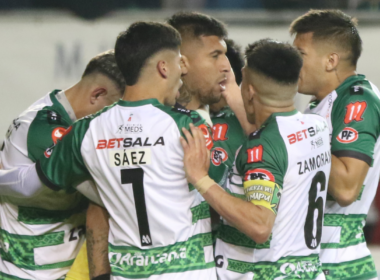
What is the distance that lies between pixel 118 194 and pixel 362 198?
155cm

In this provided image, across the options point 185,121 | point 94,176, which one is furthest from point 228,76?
point 94,176

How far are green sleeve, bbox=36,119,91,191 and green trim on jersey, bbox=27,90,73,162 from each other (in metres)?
0.31

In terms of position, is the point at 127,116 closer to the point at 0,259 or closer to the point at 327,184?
the point at 327,184

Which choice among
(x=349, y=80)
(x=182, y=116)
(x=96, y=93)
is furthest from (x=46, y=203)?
(x=349, y=80)

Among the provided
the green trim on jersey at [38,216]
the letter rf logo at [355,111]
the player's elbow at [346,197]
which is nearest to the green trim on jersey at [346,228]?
the player's elbow at [346,197]

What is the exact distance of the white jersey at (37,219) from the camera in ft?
11.4

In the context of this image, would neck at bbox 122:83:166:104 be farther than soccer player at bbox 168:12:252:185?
No

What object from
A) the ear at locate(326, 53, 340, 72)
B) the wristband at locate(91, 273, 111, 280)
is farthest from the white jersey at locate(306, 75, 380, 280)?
the wristband at locate(91, 273, 111, 280)

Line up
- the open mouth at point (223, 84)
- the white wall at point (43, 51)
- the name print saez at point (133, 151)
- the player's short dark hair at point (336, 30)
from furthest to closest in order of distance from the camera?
the white wall at point (43, 51) → the open mouth at point (223, 84) → the player's short dark hair at point (336, 30) → the name print saez at point (133, 151)

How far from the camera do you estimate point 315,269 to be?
118 inches

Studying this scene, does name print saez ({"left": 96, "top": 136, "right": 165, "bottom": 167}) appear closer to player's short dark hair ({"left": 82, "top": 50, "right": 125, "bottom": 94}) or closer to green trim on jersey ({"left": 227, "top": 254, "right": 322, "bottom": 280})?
green trim on jersey ({"left": 227, "top": 254, "right": 322, "bottom": 280})

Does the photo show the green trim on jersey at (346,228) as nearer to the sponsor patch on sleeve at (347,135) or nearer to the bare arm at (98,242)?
the sponsor patch on sleeve at (347,135)

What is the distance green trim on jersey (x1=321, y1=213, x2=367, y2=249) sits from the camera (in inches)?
134

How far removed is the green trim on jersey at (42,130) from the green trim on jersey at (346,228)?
1.68 m
